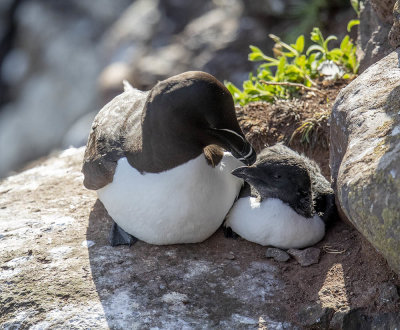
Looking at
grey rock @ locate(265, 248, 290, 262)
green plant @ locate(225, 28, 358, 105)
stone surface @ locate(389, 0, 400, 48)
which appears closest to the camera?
stone surface @ locate(389, 0, 400, 48)

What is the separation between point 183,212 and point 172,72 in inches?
232

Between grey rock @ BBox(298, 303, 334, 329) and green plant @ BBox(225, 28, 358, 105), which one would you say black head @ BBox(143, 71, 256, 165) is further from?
green plant @ BBox(225, 28, 358, 105)

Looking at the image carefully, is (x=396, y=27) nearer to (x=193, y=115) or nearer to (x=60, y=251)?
(x=193, y=115)

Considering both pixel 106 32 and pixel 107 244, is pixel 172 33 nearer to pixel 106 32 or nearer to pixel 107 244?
pixel 106 32

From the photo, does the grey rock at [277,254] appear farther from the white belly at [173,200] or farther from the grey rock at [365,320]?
the grey rock at [365,320]

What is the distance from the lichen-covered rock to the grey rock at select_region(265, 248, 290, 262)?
93 cm

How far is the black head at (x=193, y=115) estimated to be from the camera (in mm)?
4727

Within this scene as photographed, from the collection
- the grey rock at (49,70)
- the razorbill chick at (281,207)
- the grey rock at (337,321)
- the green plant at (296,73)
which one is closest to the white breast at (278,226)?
the razorbill chick at (281,207)

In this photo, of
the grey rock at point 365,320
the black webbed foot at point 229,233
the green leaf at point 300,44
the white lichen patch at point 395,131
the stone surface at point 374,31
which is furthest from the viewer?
the green leaf at point 300,44

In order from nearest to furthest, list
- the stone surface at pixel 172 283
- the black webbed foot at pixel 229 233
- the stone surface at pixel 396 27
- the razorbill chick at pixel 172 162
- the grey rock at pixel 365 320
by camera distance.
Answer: the grey rock at pixel 365 320 < the stone surface at pixel 172 283 < the razorbill chick at pixel 172 162 < the stone surface at pixel 396 27 < the black webbed foot at pixel 229 233

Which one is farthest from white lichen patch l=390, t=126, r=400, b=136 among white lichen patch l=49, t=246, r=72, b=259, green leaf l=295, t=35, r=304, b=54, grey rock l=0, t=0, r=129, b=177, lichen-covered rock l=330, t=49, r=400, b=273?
grey rock l=0, t=0, r=129, b=177

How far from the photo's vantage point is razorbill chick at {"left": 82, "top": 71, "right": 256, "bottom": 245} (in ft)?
15.8

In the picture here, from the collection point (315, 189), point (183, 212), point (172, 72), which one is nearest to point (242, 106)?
point (315, 189)

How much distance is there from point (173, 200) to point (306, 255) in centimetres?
119
